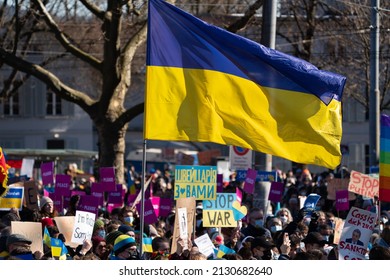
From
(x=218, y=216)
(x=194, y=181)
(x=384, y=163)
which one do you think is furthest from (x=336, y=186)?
(x=384, y=163)

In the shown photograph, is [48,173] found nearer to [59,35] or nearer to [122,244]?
[59,35]

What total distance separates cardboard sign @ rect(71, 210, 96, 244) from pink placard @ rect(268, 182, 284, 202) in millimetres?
7195

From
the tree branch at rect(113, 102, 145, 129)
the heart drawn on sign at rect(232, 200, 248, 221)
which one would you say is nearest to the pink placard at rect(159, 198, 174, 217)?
the heart drawn on sign at rect(232, 200, 248, 221)

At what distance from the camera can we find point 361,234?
1260cm

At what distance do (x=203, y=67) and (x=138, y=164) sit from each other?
36.0 m

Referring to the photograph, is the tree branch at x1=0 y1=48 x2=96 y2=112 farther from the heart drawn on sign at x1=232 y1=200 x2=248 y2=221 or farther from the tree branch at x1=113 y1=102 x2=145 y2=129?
the heart drawn on sign at x1=232 y1=200 x2=248 y2=221

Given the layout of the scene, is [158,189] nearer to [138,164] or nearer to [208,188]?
[208,188]

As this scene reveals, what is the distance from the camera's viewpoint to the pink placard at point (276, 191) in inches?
798

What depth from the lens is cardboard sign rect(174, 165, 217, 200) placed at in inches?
639

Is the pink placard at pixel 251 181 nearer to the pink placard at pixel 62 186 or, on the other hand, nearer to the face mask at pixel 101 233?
the pink placard at pixel 62 186

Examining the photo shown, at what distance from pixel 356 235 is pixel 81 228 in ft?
10.3

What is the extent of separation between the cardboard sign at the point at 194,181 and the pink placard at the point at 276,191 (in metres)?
3.90

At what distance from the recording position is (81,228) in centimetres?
1337
